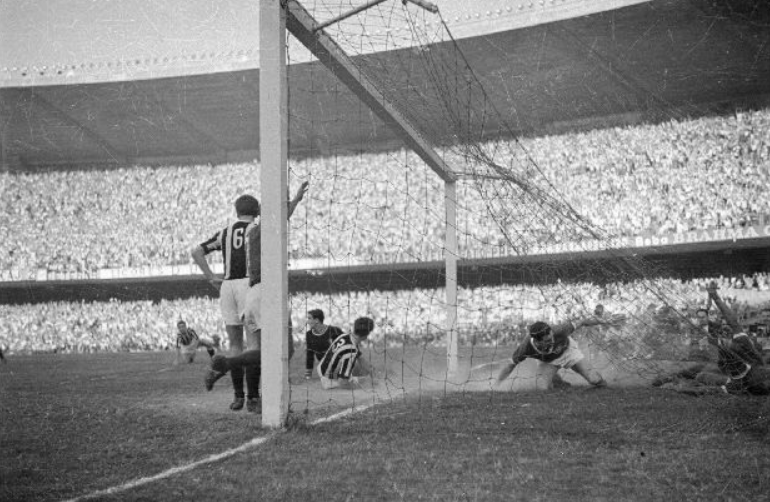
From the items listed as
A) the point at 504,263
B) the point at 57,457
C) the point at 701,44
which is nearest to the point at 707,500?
the point at 57,457

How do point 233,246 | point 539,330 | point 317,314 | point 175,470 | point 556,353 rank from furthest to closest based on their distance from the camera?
point 317,314
point 556,353
point 539,330
point 233,246
point 175,470

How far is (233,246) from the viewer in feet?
18.0

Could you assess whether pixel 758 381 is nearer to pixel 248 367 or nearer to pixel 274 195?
pixel 248 367

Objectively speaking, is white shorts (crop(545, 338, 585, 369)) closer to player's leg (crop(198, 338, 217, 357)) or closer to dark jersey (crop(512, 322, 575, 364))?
dark jersey (crop(512, 322, 575, 364))

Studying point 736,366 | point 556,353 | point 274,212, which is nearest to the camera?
point 274,212

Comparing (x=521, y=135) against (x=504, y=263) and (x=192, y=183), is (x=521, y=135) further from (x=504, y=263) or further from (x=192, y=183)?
(x=192, y=183)

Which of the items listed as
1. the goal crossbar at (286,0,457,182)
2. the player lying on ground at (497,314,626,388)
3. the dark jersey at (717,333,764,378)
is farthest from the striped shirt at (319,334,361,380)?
the dark jersey at (717,333,764,378)

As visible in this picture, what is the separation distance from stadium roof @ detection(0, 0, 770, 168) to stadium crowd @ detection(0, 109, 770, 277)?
917 millimetres

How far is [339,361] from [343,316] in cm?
1618

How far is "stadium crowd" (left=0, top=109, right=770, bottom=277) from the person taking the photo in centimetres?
1928

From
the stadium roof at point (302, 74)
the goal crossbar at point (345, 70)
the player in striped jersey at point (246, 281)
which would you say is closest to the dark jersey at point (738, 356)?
the goal crossbar at point (345, 70)

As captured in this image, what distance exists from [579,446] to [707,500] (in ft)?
3.80

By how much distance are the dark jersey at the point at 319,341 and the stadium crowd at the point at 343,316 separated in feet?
19.3

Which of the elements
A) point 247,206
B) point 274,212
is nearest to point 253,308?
point 247,206
